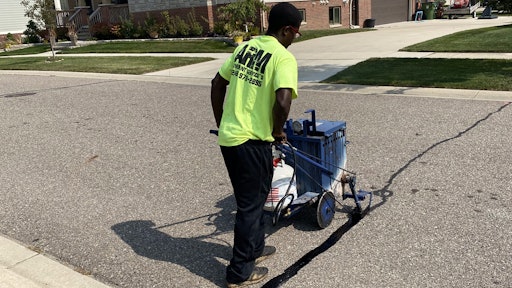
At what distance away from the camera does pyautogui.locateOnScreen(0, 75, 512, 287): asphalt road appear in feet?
12.0

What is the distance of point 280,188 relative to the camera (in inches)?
159

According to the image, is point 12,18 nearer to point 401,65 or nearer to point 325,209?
point 401,65

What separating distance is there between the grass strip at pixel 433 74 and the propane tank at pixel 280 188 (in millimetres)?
6746

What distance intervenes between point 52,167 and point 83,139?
1398mm

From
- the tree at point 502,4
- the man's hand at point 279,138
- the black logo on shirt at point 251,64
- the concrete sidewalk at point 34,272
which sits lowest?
the concrete sidewalk at point 34,272

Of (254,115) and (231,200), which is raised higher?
(254,115)

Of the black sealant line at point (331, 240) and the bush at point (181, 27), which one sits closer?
the black sealant line at point (331, 240)

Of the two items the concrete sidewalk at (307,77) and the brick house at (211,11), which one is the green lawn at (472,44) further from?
the brick house at (211,11)

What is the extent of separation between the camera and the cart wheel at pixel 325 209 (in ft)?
13.4

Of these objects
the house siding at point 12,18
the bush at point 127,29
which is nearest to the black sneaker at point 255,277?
the bush at point 127,29

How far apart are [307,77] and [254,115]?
31.7 feet

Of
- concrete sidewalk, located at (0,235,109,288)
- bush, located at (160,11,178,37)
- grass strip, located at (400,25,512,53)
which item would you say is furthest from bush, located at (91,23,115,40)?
concrete sidewalk, located at (0,235,109,288)

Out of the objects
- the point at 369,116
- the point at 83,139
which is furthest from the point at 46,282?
the point at 369,116

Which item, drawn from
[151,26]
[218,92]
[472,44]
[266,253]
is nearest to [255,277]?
[266,253]
